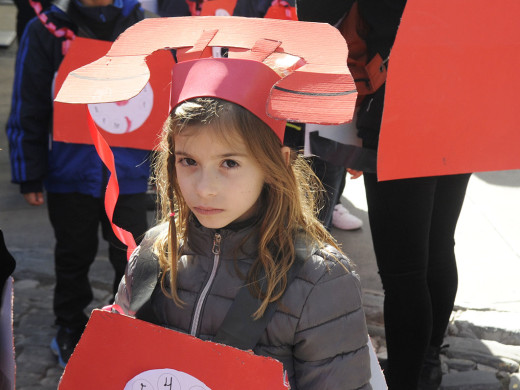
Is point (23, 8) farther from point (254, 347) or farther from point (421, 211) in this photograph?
point (254, 347)

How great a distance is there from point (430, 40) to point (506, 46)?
223 mm

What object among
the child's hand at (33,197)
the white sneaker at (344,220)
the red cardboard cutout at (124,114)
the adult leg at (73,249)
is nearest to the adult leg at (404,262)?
the red cardboard cutout at (124,114)

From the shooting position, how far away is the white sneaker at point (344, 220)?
4.55m

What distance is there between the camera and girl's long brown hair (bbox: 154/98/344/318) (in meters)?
1.59

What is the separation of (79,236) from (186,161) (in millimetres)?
1607

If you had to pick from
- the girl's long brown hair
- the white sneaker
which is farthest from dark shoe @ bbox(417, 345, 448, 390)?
the white sneaker

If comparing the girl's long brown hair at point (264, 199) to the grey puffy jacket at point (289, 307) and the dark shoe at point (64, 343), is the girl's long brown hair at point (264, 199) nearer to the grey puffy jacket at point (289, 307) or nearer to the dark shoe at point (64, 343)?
the grey puffy jacket at point (289, 307)

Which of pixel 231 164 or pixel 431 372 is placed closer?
pixel 231 164

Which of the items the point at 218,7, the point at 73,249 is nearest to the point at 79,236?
the point at 73,249

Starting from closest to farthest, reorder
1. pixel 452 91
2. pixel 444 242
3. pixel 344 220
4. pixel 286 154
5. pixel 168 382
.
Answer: pixel 168 382
pixel 286 154
pixel 452 91
pixel 444 242
pixel 344 220

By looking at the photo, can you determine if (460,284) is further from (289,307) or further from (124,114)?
(289,307)

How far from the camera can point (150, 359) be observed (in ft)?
4.90

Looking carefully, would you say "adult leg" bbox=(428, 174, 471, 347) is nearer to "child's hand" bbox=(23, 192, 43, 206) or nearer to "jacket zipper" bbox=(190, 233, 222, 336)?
"jacket zipper" bbox=(190, 233, 222, 336)

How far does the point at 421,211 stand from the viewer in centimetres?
230
